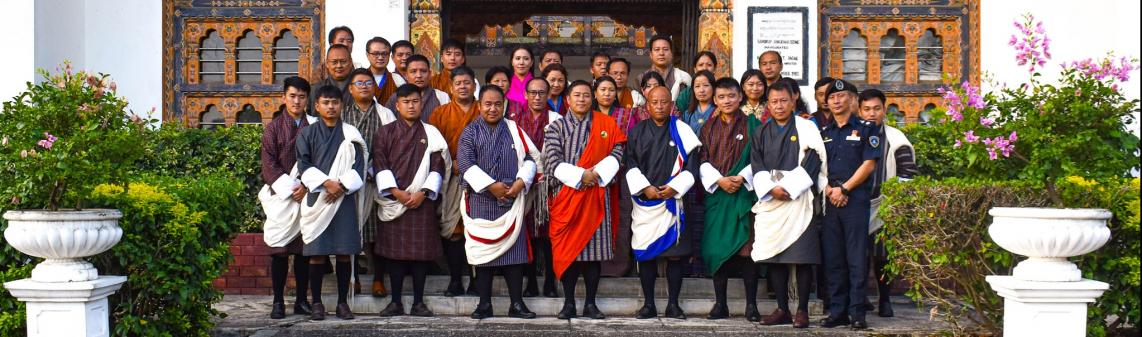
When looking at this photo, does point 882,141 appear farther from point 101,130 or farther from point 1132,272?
point 101,130

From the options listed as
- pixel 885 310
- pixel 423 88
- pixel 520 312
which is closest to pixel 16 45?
pixel 423 88

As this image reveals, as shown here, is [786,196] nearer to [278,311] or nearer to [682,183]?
[682,183]

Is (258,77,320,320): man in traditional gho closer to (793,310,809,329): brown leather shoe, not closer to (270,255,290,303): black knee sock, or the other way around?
(270,255,290,303): black knee sock

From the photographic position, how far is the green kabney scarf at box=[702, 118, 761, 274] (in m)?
6.43

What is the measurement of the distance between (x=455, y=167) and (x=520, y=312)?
1.02 metres

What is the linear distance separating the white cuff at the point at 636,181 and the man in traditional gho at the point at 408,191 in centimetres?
117

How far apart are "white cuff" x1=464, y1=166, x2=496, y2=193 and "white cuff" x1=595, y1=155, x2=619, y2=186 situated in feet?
2.09

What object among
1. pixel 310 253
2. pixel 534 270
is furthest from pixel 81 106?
pixel 534 270

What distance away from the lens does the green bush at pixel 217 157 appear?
7656 millimetres

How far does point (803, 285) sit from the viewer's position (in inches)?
247

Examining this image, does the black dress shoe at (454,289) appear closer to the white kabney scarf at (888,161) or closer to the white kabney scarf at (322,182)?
the white kabney scarf at (322,182)

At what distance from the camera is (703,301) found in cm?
672

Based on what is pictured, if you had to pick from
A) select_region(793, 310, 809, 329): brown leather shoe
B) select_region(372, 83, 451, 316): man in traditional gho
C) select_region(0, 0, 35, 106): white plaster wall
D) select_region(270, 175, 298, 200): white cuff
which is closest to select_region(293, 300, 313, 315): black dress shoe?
select_region(372, 83, 451, 316): man in traditional gho

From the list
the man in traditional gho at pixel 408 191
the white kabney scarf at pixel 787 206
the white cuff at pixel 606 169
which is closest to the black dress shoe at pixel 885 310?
the white kabney scarf at pixel 787 206
